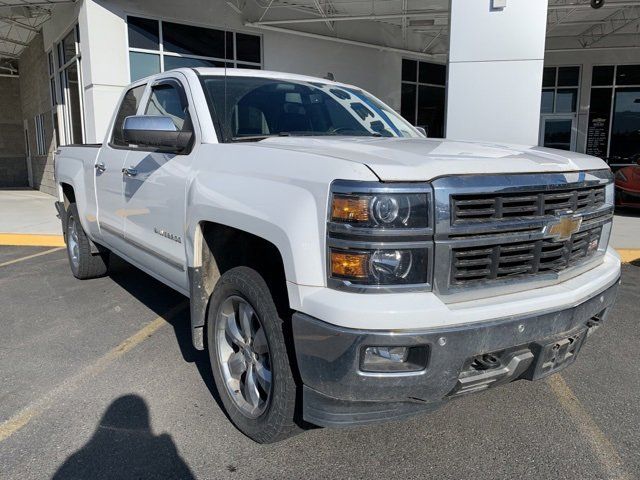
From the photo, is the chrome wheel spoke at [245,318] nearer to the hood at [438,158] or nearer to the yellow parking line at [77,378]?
the hood at [438,158]

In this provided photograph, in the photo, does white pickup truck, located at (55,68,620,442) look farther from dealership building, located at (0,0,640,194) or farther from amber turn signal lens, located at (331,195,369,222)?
dealership building, located at (0,0,640,194)

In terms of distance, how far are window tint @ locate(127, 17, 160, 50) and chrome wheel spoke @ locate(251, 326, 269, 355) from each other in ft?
35.8

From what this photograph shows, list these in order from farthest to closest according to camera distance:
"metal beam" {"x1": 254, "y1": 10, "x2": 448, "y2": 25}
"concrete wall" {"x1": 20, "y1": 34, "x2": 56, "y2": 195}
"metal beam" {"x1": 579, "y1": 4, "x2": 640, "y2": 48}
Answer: "concrete wall" {"x1": 20, "y1": 34, "x2": 56, "y2": 195} < "metal beam" {"x1": 579, "y1": 4, "x2": 640, "y2": 48} < "metal beam" {"x1": 254, "y1": 10, "x2": 448, "y2": 25}

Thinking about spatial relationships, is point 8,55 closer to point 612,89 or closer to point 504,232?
point 612,89

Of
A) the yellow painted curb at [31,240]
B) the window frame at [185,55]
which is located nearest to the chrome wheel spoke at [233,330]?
the yellow painted curb at [31,240]

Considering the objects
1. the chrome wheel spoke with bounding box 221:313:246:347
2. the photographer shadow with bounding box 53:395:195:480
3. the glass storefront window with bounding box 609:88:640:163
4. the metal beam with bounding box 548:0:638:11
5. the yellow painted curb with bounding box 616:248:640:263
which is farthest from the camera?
the glass storefront window with bounding box 609:88:640:163

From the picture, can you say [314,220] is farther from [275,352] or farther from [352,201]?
[275,352]

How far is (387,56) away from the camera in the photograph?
1683 centimetres

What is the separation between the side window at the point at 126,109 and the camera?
4.66 meters

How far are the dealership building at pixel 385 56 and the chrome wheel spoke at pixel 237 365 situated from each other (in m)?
5.14

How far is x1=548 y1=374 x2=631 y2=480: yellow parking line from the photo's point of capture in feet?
8.61

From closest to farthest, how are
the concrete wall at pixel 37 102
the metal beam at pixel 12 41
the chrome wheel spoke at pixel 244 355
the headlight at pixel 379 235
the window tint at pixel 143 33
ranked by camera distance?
the headlight at pixel 379 235 < the chrome wheel spoke at pixel 244 355 < the window tint at pixel 143 33 < the concrete wall at pixel 37 102 < the metal beam at pixel 12 41

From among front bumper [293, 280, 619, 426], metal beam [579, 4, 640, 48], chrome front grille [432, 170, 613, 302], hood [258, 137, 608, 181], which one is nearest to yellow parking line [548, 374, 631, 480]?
front bumper [293, 280, 619, 426]

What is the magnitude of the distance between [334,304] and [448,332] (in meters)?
0.47
